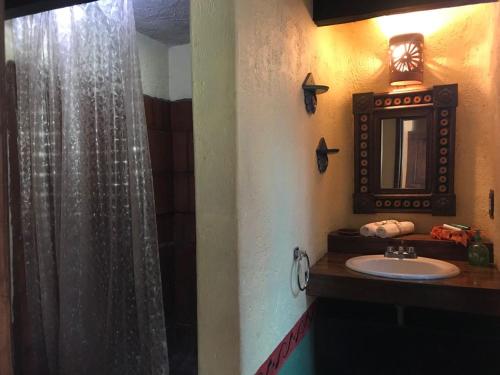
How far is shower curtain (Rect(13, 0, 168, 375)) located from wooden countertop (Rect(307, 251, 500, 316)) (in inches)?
30.2

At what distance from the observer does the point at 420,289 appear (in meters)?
1.61

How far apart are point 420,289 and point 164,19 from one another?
1.77m

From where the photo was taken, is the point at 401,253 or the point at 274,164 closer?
the point at 274,164

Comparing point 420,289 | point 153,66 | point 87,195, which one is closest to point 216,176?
point 87,195

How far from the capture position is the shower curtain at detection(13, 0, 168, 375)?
1.42m

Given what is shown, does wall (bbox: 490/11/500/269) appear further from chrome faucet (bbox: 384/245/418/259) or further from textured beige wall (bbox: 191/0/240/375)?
textured beige wall (bbox: 191/0/240/375)

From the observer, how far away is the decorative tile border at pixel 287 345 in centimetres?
132

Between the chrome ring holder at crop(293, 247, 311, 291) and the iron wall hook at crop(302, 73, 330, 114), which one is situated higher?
the iron wall hook at crop(302, 73, 330, 114)

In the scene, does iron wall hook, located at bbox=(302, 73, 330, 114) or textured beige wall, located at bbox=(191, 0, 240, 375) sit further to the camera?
iron wall hook, located at bbox=(302, 73, 330, 114)

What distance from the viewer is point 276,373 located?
1.39 m

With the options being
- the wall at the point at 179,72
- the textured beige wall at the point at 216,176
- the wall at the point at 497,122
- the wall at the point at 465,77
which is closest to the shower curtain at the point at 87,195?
the textured beige wall at the point at 216,176

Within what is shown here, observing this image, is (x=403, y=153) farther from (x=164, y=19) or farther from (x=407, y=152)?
(x=164, y=19)

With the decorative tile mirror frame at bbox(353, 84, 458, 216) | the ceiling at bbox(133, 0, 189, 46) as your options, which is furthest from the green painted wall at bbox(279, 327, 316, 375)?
the ceiling at bbox(133, 0, 189, 46)

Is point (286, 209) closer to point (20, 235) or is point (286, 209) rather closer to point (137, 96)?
point (137, 96)
